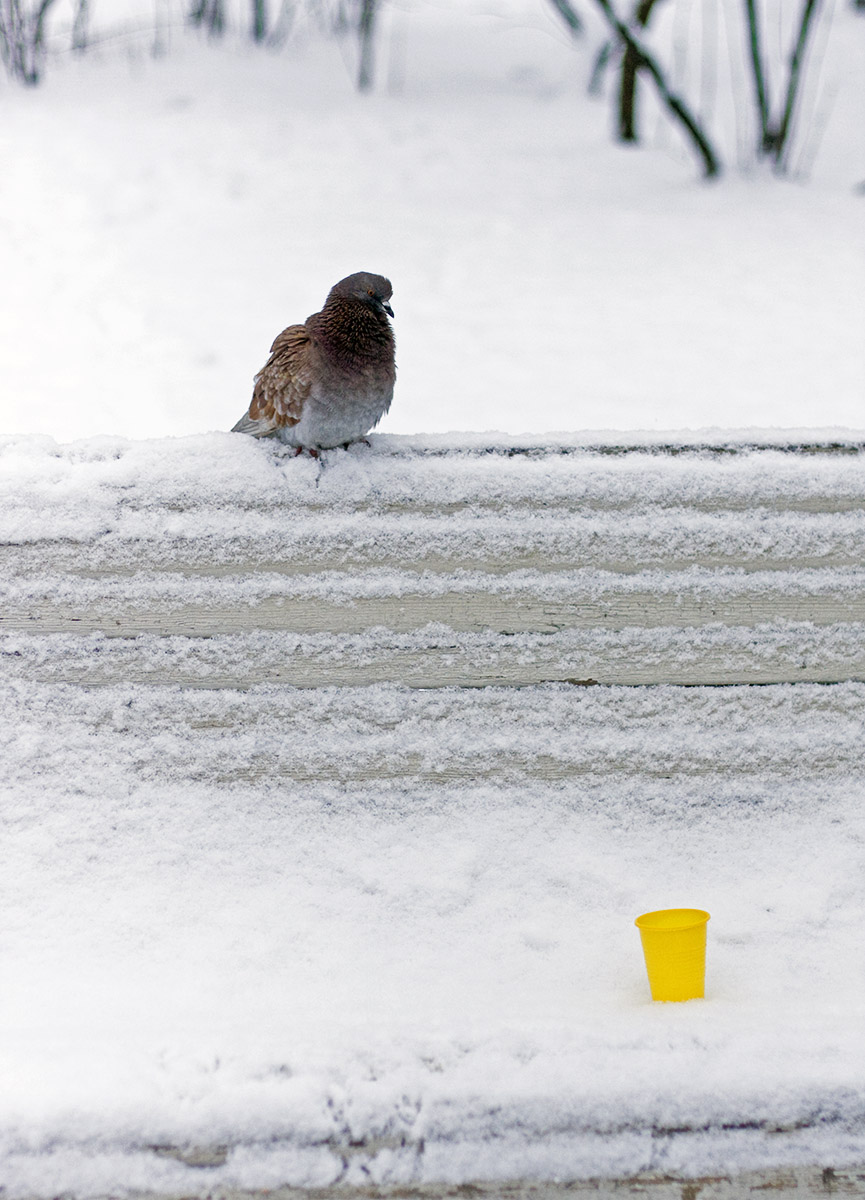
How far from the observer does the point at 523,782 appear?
1.67 m

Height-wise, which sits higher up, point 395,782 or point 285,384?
point 285,384

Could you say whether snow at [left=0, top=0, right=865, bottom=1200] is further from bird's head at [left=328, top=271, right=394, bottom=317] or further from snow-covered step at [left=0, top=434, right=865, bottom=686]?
bird's head at [left=328, top=271, right=394, bottom=317]

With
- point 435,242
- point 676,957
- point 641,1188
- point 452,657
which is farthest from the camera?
point 435,242

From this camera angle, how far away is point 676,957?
1.29m

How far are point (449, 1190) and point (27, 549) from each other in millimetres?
1103

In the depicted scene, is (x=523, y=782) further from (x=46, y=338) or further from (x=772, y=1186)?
(x=46, y=338)

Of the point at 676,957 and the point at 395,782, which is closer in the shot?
the point at 676,957

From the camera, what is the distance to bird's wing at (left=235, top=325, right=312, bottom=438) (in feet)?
5.14

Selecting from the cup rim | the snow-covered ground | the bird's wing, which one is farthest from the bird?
the cup rim

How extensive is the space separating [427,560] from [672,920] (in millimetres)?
654

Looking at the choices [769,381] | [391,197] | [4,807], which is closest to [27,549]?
[4,807]

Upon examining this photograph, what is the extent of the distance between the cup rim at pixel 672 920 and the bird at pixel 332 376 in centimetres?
86

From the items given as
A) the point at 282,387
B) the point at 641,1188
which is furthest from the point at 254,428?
the point at 641,1188

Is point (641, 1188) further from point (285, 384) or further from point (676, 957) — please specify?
point (285, 384)
